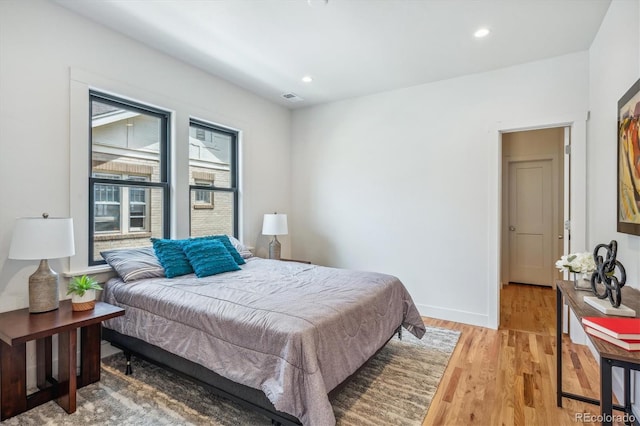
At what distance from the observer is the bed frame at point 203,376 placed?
5.88 feet

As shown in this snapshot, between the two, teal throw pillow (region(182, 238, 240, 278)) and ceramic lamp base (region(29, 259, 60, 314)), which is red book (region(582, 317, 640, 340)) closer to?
teal throw pillow (region(182, 238, 240, 278))

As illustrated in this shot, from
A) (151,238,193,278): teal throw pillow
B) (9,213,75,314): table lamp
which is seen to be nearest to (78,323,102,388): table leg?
(9,213,75,314): table lamp

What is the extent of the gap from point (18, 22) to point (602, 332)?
3896mm

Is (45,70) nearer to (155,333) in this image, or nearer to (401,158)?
(155,333)

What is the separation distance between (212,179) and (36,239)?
201 cm

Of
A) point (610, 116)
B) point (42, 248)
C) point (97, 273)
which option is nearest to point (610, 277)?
point (610, 116)

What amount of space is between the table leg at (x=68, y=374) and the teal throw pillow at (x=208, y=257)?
97cm

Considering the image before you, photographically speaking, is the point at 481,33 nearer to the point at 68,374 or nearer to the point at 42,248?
the point at 42,248

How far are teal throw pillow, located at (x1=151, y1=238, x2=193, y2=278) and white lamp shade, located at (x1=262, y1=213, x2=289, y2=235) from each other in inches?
51.8

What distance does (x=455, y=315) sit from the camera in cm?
375

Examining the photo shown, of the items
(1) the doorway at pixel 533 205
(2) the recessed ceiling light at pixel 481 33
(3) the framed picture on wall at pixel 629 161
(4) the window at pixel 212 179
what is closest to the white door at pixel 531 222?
(1) the doorway at pixel 533 205

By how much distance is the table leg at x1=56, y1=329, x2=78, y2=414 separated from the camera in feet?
6.75

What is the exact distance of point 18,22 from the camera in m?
2.29

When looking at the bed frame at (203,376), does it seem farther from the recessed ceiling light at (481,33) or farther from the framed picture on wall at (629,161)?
the recessed ceiling light at (481,33)
